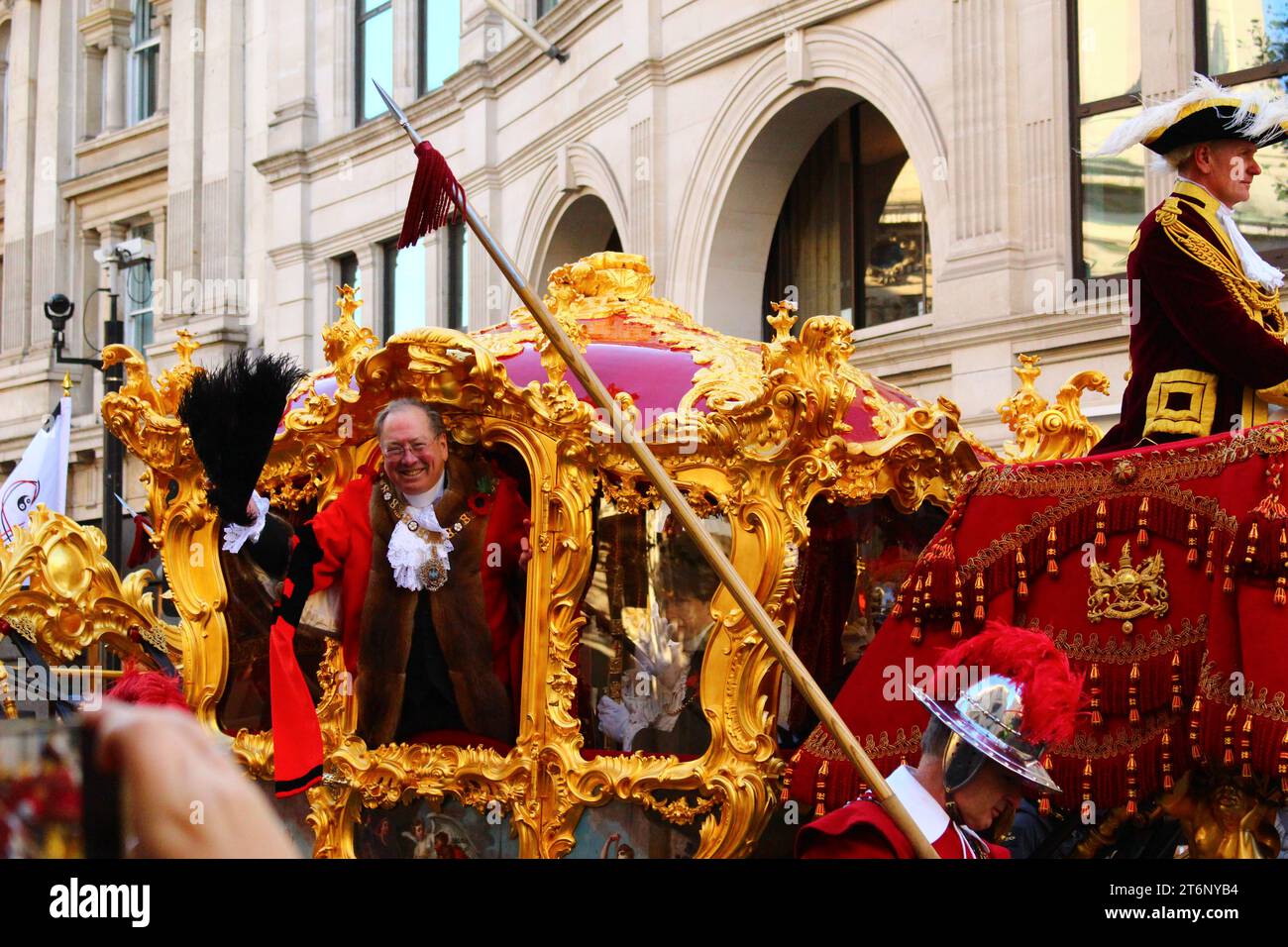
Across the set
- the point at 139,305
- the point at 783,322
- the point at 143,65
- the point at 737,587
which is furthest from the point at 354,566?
the point at 143,65

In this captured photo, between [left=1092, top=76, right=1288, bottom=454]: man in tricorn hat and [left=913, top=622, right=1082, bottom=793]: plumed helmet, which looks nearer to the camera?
[left=913, top=622, right=1082, bottom=793]: plumed helmet

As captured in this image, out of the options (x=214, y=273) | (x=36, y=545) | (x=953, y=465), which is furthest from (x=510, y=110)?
(x=953, y=465)

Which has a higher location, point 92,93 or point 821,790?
point 92,93

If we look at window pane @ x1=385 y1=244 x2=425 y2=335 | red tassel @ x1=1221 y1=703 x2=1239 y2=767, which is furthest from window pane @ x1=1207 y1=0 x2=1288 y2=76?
window pane @ x1=385 y1=244 x2=425 y2=335

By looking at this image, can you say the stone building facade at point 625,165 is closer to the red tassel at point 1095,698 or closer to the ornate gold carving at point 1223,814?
the red tassel at point 1095,698

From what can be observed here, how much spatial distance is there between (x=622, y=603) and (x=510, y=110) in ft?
Result: 52.3

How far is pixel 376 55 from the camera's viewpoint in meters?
27.2

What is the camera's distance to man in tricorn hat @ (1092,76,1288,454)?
5555 millimetres

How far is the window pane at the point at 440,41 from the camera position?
24.8 meters

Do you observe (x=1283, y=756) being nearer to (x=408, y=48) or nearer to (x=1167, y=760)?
(x=1167, y=760)

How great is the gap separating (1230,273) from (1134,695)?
131 centimetres

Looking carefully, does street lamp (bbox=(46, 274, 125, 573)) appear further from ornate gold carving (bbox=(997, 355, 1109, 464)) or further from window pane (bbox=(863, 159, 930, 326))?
ornate gold carving (bbox=(997, 355, 1109, 464))

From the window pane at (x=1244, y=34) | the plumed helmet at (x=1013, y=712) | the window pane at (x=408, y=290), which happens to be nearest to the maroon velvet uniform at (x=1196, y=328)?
the plumed helmet at (x=1013, y=712)
